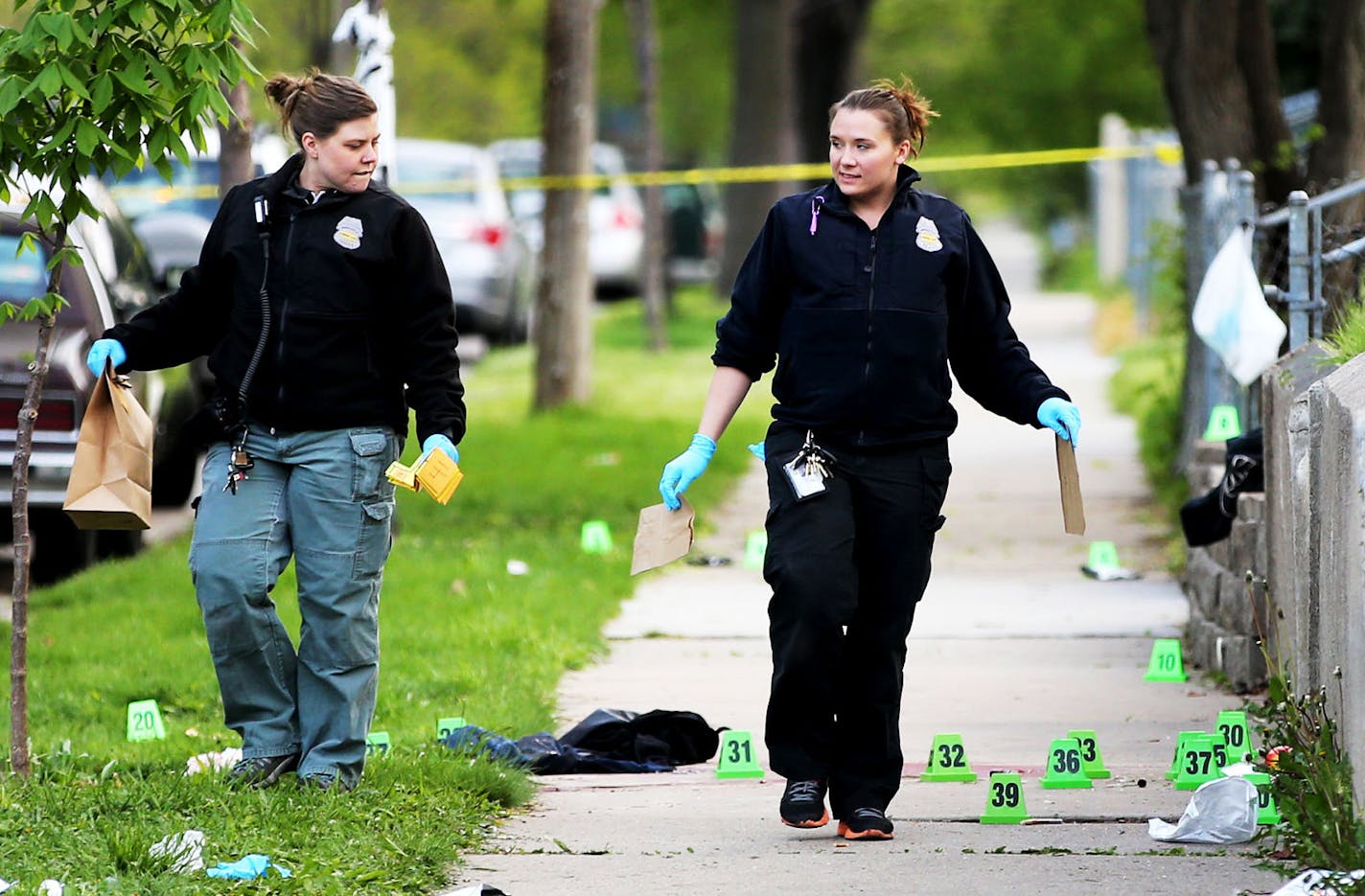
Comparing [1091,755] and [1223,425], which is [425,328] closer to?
[1091,755]

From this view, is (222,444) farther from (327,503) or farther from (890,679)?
(890,679)

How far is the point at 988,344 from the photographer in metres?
5.22

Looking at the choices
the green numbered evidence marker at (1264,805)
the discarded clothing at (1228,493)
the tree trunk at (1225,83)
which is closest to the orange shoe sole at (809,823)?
the green numbered evidence marker at (1264,805)

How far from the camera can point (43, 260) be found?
382 inches

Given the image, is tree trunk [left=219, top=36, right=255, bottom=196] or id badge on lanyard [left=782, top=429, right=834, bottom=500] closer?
id badge on lanyard [left=782, top=429, right=834, bottom=500]

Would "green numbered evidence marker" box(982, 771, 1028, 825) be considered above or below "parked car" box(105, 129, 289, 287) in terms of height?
below

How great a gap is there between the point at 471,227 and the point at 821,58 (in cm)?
857

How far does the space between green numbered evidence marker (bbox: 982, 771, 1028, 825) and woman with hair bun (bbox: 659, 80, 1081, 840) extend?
0.27m

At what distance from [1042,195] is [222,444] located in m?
36.7

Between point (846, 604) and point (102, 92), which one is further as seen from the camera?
point (102, 92)

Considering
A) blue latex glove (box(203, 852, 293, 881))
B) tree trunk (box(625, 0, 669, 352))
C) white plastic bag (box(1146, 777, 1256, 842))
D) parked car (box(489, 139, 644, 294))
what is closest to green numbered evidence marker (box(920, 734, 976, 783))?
white plastic bag (box(1146, 777, 1256, 842))

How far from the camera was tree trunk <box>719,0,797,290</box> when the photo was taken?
988 inches

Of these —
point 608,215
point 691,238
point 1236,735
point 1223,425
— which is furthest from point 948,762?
point 691,238

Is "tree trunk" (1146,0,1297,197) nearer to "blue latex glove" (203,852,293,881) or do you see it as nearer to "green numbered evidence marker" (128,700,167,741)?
"green numbered evidence marker" (128,700,167,741)
